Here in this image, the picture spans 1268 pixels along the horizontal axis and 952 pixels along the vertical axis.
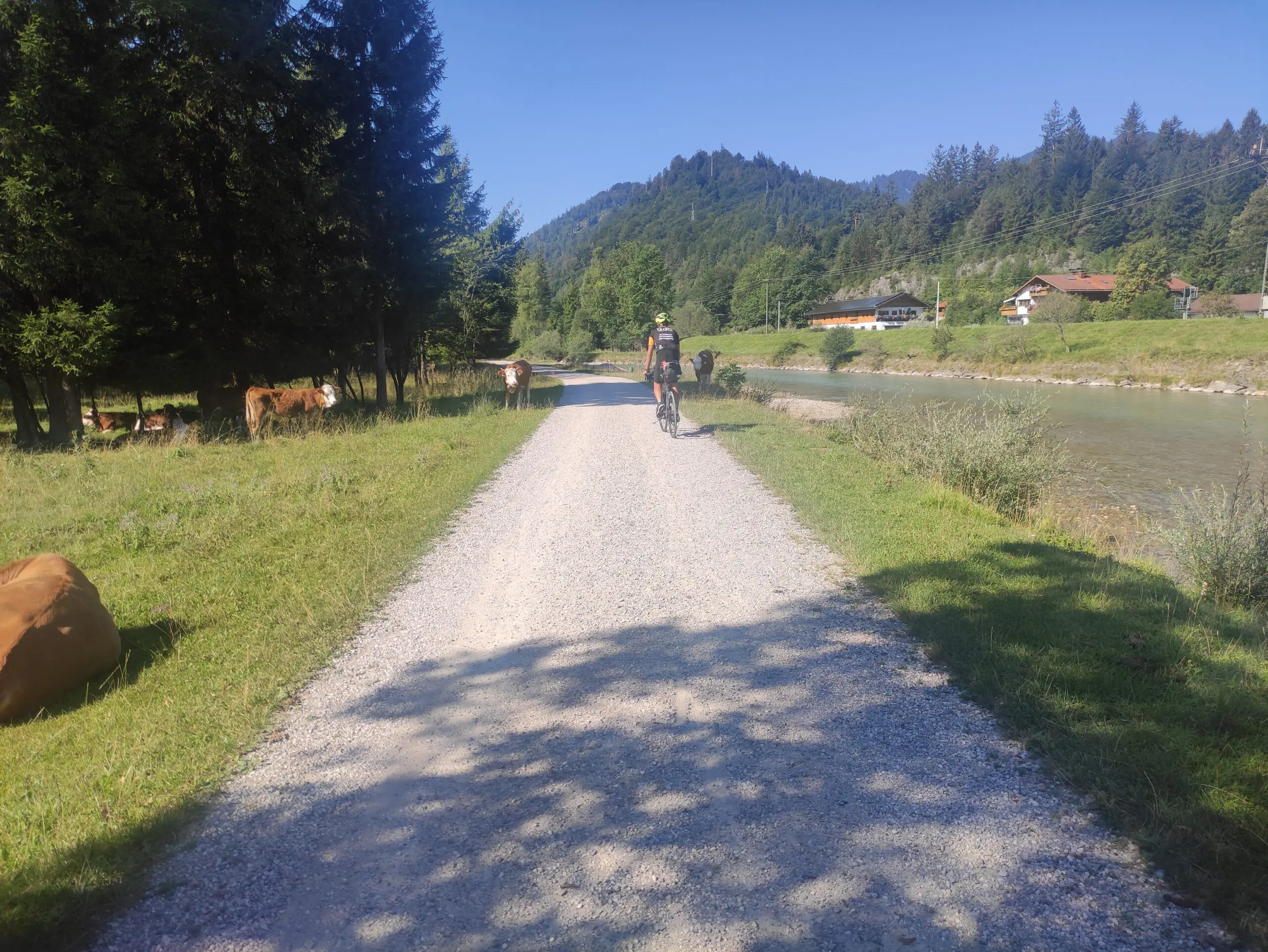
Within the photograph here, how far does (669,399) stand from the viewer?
45.7 ft

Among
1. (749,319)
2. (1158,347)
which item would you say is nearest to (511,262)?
(1158,347)

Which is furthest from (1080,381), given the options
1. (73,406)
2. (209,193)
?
(73,406)

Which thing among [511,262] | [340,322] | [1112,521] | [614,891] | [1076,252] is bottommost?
[1112,521]

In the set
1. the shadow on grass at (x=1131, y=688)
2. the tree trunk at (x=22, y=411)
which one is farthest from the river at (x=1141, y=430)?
the tree trunk at (x=22, y=411)

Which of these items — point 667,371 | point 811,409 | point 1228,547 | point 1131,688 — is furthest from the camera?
point 811,409

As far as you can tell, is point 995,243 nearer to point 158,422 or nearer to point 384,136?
point 384,136

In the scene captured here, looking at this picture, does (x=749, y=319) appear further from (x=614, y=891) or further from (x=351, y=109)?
(x=614, y=891)

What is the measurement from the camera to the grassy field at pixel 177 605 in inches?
122

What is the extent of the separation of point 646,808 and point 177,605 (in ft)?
16.3

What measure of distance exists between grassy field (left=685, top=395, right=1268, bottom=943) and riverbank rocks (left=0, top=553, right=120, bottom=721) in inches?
225

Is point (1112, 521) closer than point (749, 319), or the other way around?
point (1112, 521)

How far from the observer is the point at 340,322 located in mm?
20484

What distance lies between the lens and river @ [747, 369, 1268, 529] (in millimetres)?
14062

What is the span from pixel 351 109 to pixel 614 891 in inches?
840
